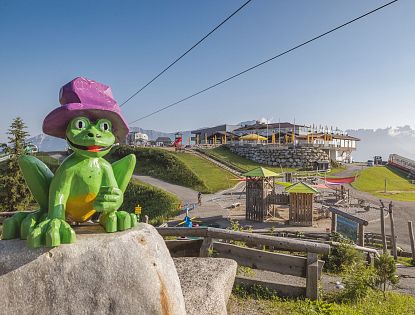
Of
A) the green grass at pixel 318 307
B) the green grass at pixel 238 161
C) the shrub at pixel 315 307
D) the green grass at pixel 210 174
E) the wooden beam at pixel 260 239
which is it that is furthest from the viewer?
the green grass at pixel 238 161

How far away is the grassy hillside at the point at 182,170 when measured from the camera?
3667cm

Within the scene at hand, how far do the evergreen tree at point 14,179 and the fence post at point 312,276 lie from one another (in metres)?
24.9

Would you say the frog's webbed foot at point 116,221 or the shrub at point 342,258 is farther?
the shrub at point 342,258

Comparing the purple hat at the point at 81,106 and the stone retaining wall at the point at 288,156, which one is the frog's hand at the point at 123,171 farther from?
the stone retaining wall at the point at 288,156

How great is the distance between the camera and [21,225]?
3.69 meters

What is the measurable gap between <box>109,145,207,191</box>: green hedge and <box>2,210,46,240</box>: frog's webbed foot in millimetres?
31154

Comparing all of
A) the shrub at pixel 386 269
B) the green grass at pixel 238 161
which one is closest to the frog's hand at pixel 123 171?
the shrub at pixel 386 269

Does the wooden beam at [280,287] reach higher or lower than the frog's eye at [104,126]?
lower

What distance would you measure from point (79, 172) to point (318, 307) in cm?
437

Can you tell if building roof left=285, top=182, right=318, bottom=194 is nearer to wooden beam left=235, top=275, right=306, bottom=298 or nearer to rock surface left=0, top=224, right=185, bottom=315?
wooden beam left=235, top=275, right=306, bottom=298

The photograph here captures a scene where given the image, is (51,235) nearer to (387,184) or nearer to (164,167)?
(164,167)

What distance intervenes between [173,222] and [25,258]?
17.6 metres

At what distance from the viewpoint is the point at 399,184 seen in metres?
41.0

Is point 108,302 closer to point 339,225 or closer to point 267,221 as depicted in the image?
point 339,225
